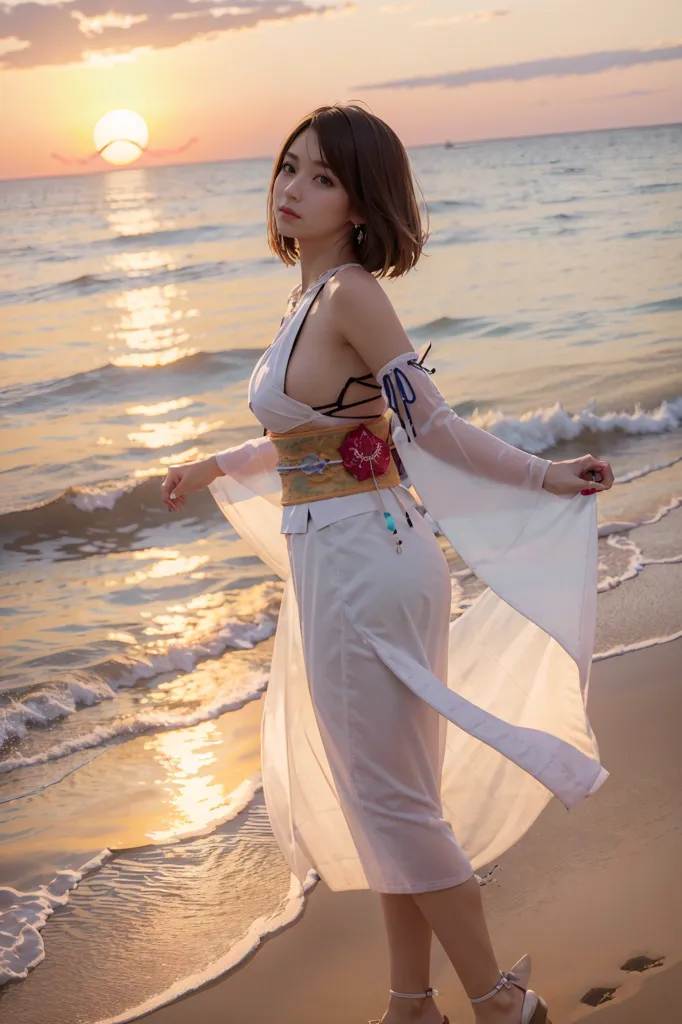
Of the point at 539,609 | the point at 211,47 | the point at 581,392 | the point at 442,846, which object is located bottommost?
the point at 581,392

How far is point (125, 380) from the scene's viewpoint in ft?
41.1

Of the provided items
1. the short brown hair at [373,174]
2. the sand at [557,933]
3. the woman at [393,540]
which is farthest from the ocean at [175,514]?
the short brown hair at [373,174]

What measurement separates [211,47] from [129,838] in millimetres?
18937

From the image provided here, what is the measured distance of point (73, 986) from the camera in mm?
2670

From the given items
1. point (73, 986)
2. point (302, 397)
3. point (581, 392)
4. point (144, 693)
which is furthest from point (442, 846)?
point (581, 392)

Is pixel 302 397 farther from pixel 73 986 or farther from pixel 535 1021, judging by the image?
pixel 73 986

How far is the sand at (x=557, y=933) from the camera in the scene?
7.81ft

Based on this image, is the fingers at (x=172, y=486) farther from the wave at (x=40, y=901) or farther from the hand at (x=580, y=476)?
the wave at (x=40, y=901)

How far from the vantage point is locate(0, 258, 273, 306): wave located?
1609cm

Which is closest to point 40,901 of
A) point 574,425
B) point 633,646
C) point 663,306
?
point 633,646

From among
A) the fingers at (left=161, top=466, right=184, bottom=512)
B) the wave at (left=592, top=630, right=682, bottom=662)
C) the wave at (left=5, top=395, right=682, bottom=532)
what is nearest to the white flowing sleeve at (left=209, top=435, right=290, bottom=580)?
the fingers at (left=161, top=466, right=184, bottom=512)

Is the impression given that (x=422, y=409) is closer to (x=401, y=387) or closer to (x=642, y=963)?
(x=401, y=387)

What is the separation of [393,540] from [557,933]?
1068mm

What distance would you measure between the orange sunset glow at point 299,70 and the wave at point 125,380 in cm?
278
